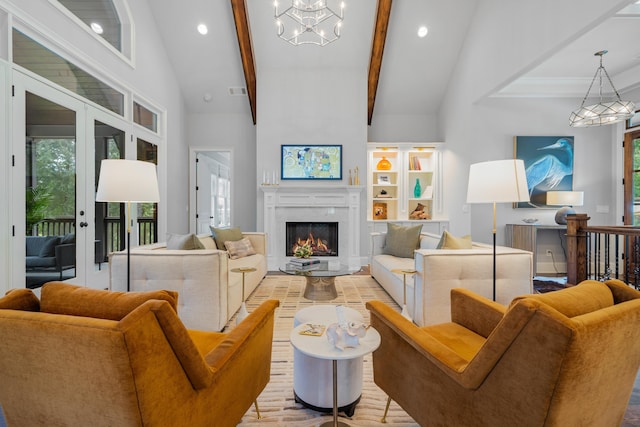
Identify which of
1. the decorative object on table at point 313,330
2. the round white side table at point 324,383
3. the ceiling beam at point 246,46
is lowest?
the round white side table at point 324,383

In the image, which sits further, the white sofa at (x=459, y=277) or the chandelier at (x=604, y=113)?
the chandelier at (x=604, y=113)

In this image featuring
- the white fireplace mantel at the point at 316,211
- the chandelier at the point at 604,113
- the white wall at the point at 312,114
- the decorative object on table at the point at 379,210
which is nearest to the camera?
the chandelier at the point at 604,113

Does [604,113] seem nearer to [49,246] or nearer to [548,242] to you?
[548,242]

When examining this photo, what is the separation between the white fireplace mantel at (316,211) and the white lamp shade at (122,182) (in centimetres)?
347

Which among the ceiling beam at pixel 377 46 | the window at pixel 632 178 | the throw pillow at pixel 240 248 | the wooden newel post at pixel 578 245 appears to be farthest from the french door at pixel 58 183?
the window at pixel 632 178

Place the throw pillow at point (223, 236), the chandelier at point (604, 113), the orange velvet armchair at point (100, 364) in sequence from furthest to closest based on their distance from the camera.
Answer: the throw pillow at point (223, 236), the chandelier at point (604, 113), the orange velvet armchair at point (100, 364)

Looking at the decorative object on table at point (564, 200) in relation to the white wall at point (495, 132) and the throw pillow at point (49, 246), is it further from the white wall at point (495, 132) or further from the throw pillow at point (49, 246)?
the throw pillow at point (49, 246)

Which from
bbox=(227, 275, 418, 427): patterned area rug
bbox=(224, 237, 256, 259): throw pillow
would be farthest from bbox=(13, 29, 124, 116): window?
bbox=(227, 275, 418, 427): patterned area rug

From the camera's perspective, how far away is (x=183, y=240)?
3.04 metres

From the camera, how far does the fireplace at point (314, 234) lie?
6.02 m

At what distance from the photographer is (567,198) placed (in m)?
4.92

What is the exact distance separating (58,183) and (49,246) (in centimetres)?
64

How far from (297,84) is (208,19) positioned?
1.75 m

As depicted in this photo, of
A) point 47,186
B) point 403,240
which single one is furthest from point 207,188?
point 403,240
